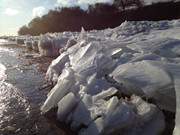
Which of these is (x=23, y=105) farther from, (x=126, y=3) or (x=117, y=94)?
(x=126, y=3)

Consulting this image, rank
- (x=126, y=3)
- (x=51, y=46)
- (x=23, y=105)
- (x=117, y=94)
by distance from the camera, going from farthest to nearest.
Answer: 1. (x=126, y=3)
2. (x=51, y=46)
3. (x=23, y=105)
4. (x=117, y=94)

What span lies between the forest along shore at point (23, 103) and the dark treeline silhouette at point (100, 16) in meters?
16.2

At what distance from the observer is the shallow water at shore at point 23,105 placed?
3434 mm

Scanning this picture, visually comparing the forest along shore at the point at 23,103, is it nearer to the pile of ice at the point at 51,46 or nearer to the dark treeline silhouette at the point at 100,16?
the pile of ice at the point at 51,46

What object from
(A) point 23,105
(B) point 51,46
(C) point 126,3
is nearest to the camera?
(A) point 23,105

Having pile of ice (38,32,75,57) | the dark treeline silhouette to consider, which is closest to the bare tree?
the dark treeline silhouette

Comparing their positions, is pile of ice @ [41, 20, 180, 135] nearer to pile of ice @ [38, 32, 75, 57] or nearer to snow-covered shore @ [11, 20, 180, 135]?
snow-covered shore @ [11, 20, 180, 135]

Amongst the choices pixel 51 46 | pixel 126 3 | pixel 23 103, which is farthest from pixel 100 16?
pixel 23 103

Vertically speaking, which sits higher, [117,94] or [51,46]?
[117,94]

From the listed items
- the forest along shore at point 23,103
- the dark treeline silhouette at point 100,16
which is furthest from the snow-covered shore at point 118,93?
the dark treeline silhouette at point 100,16

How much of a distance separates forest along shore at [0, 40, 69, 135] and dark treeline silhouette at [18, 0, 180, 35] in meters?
16.2

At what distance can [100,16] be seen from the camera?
27688 mm

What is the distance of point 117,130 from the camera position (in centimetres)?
287

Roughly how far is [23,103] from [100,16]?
943 inches
